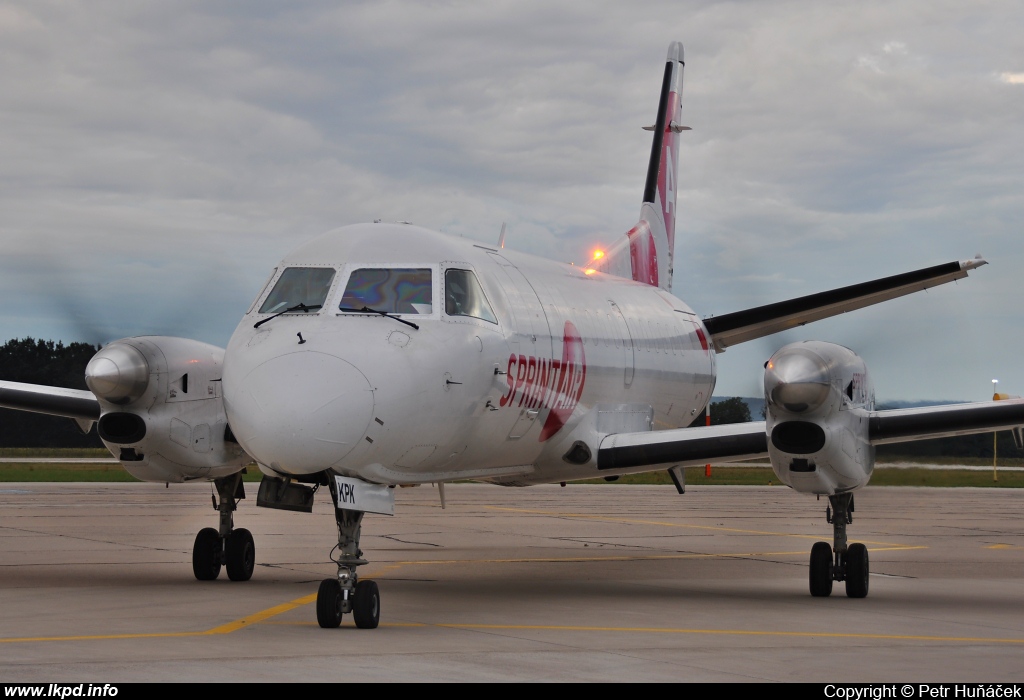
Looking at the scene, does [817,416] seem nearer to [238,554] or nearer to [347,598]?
[347,598]

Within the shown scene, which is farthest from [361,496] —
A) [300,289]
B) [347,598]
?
[300,289]

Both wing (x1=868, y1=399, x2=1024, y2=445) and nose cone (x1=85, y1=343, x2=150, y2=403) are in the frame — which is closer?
wing (x1=868, y1=399, x2=1024, y2=445)

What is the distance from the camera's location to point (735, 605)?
1214 centimetres

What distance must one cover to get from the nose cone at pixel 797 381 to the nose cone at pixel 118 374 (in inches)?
253

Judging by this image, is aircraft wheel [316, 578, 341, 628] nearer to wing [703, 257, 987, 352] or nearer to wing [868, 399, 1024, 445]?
wing [868, 399, 1024, 445]

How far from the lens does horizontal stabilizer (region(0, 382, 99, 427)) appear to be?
14336 mm

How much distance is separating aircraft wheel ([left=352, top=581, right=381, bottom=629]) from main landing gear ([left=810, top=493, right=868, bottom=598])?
5.27m

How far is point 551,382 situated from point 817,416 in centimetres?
272

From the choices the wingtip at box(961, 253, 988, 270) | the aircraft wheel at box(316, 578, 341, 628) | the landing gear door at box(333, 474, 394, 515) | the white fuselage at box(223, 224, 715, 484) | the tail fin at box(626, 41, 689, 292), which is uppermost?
the tail fin at box(626, 41, 689, 292)

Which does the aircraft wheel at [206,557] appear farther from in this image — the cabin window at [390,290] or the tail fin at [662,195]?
the tail fin at [662,195]

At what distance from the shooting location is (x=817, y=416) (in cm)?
1205

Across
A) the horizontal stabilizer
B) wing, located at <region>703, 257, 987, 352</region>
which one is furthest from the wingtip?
the horizontal stabilizer

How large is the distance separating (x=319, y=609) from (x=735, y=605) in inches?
169

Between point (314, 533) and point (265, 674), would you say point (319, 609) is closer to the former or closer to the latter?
point (265, 674)
